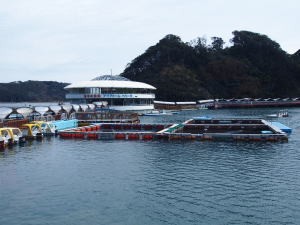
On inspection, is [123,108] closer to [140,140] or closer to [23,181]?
[140,140]

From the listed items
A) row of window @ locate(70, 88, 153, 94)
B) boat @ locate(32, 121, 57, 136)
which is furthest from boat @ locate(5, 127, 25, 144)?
row of window @ locate(70, 88, 153, 94)

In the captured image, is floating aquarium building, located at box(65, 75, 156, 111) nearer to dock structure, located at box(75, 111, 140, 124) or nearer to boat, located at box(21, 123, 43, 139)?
dock structure, located at box(75, 111, 140, 124)

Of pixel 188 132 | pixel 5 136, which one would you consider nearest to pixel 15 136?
pixel 5 136

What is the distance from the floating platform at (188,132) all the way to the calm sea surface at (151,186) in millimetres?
7257

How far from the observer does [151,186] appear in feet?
105

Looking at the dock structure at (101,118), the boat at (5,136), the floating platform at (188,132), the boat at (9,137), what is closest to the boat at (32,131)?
the floating platform at (188,132)

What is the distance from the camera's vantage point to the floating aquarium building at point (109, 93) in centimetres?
13012

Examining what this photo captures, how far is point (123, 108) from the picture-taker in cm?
13462

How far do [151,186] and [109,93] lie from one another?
10203 centimetres

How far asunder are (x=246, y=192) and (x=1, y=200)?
1914cm

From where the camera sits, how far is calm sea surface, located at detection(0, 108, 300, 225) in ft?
80.7

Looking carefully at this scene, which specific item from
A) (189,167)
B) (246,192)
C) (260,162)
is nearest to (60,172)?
(189,167)

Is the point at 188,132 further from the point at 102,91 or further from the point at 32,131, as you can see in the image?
the point at 102,91

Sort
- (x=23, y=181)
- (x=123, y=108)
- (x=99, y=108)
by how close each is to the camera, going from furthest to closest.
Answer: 1. (x=123, y=108)
2. (x=99, y=108)
3. (x=23, y=181)
